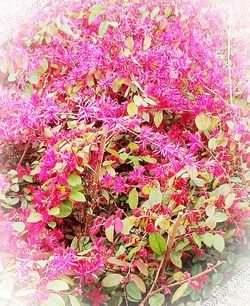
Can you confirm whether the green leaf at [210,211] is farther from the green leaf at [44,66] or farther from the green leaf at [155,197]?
the green leaf at [44,66]

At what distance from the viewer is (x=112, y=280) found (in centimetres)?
78

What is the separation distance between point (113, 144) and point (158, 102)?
91mm

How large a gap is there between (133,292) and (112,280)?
0.03 meters

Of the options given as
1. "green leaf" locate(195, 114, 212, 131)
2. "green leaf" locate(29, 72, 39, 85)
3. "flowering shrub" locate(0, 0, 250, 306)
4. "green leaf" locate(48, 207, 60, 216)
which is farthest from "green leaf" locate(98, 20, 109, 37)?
"green leaf" locate(48, 207, 60, 216)

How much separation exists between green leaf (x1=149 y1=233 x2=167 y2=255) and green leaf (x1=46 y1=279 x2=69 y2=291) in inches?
4.8

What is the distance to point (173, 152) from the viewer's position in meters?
0.86

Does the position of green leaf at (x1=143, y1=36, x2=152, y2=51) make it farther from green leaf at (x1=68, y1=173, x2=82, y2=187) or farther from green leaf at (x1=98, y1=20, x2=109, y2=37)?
green leaf at (x1=68, y1=173, x2=82, y2=187)

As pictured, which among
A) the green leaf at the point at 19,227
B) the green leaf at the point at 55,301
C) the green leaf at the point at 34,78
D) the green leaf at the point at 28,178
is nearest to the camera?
the green leaf at the point at 55,301

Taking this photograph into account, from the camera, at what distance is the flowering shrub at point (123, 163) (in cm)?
78

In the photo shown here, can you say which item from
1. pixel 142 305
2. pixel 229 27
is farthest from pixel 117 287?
pixel 229 27

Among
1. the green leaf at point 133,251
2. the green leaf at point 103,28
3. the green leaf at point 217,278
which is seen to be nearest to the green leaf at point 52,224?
the green leaf at point 133,251

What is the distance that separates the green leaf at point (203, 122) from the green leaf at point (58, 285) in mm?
304

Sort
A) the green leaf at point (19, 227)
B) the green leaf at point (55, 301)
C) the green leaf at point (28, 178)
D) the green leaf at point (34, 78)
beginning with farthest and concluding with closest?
the green leaf at point (34, 78) < the green leaf at point (28, 178) < the green leaf at point (19, 227) < the green leaf at point (55, 301)

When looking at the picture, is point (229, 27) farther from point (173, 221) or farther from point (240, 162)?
point (173, 221)
